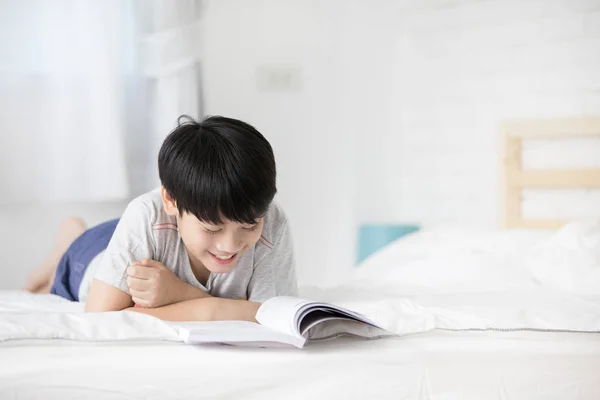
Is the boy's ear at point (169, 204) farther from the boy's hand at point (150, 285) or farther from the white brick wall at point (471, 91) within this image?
the white brick wall at point (471, 91)

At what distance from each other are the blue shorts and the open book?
0.79 metres

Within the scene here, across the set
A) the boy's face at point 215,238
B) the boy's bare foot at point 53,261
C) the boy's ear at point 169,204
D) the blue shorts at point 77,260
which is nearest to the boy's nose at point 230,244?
the boy's face at point 215,238

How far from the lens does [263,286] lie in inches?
62.0

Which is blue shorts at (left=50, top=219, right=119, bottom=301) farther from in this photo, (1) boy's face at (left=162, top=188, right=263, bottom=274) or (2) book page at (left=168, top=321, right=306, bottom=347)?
(2) book page at (left=168, top=321, right=306, bottom=347)

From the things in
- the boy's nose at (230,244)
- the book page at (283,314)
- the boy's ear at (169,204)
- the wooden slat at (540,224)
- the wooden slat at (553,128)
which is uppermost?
the wooden slat at (553,128)

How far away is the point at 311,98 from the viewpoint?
345 centimetres

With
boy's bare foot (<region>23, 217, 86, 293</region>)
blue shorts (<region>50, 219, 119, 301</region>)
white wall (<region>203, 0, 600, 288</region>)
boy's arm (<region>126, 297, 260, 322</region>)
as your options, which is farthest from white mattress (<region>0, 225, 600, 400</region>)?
white wall (<region>203, 0, 600, 288</region>)

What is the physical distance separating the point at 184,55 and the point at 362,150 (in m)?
0.88

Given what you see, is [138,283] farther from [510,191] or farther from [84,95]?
[510,191]

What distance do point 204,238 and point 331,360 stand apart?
390mm

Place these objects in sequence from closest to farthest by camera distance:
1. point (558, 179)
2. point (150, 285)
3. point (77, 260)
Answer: point (150, 285) < point (77, 260) < point (558, 179)

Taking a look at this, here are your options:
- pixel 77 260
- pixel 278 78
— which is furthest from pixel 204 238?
pixel 278 78

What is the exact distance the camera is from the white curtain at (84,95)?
2766 mm

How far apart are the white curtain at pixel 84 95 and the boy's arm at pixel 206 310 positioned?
4.98 feet
